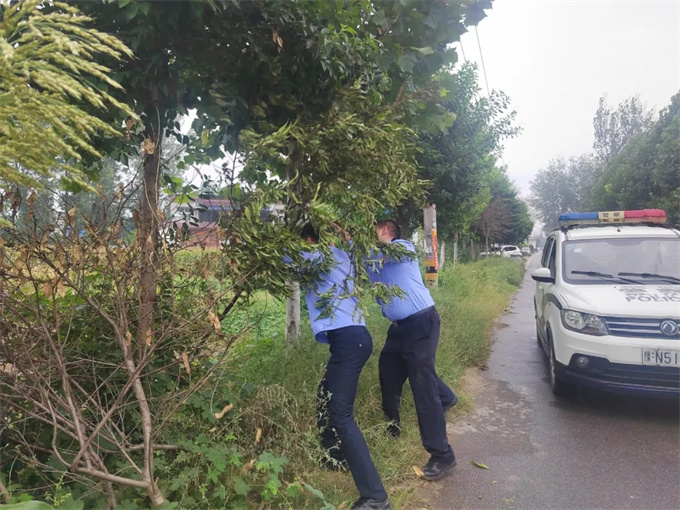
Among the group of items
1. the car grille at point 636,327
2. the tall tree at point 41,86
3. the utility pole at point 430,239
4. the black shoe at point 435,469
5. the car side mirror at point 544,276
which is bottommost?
the black shoe at point 435,469

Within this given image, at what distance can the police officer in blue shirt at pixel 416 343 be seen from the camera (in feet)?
11.6

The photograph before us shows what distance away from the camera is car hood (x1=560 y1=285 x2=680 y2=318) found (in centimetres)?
439

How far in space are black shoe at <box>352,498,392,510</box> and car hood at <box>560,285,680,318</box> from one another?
2855 millimetres

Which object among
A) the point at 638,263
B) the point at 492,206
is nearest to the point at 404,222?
the point at 638,263

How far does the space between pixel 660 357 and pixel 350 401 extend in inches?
118

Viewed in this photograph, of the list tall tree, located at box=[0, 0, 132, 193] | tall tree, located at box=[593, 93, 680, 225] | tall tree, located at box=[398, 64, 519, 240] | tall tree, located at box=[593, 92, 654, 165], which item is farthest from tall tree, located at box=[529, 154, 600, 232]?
tall tree, located at box=[0, 0, 132, 193]

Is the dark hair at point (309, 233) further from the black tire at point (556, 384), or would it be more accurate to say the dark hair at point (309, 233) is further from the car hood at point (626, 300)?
the black tire at point (556, 384)

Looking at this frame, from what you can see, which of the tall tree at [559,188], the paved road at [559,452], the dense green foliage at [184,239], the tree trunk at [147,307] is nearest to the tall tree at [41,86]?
the dense green foliage at [184,239]

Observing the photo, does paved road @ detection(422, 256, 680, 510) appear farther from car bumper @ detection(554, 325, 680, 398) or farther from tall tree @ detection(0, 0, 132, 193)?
tall tree @ detection(0, 0, 132, 193)

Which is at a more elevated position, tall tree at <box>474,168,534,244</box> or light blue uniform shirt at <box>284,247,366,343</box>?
tall tree at <box>474,168,534,244</box>

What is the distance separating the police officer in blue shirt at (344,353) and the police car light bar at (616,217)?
463cm

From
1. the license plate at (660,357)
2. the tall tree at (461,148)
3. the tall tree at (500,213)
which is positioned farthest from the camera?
the tall tree at (500,213)

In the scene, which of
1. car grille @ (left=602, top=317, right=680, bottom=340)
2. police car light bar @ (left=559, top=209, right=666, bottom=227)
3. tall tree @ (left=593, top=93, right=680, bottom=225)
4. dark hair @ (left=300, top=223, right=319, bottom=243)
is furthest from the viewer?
tall tree @ (left=593, top=93, right=680, bottom=225)

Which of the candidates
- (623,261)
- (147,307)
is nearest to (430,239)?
(623,261)
